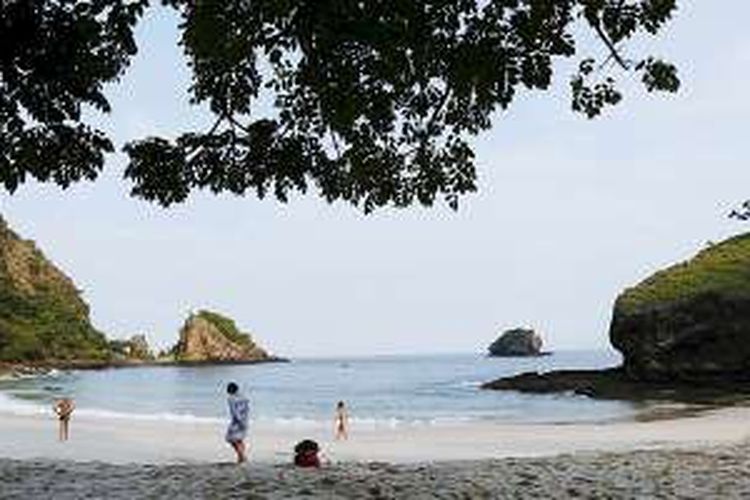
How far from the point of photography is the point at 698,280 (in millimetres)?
70688

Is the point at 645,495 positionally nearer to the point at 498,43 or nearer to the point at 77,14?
the point at 498,43

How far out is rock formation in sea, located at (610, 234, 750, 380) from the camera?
216ft

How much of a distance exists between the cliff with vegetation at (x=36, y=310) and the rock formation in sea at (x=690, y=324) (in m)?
116

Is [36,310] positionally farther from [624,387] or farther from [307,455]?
[307,455]

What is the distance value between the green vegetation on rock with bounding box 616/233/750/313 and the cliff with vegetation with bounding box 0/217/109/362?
11434cm

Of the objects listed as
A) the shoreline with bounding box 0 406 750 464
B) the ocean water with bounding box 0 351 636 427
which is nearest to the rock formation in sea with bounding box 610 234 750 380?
the ocean water with bounding box 0 351 636 427

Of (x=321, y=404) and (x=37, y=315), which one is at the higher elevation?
(x=37, y=315)

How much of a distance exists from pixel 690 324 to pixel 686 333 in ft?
1.70

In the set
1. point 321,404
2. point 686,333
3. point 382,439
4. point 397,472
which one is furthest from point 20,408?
point 397,472

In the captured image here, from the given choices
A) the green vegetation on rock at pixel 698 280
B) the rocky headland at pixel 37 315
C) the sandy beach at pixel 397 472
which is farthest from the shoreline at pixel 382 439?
the rocky headland at pixel 37 315

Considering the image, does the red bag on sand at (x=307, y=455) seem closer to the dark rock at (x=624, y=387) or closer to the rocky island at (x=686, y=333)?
the dark rock at (x=624, y=387)

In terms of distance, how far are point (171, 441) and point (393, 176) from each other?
1211 inches

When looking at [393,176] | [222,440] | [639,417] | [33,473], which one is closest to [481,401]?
[639,417]

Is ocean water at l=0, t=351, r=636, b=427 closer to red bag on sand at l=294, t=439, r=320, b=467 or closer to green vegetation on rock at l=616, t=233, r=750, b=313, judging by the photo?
green vegetation on rock at l=616, t=233, r=750, b=313
